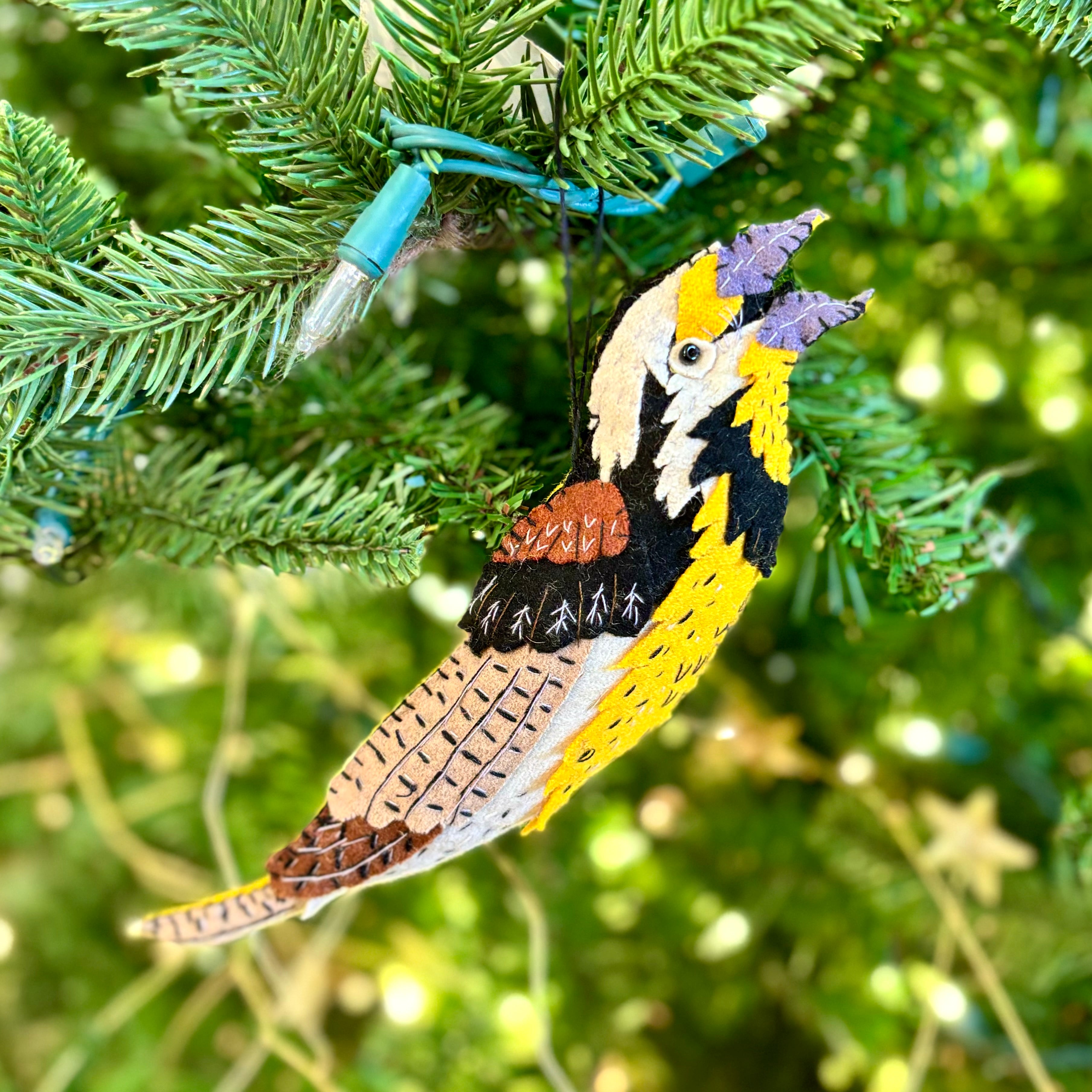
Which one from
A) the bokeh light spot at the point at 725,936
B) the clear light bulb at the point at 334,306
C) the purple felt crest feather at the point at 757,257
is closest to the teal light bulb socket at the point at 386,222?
the clear light bulb at the point at 334,306

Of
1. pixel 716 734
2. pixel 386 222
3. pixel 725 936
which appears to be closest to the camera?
pixel 386 222

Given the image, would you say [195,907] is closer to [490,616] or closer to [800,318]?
[490,616]

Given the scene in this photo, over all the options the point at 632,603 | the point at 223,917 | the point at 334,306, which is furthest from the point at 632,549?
the point at 223,917

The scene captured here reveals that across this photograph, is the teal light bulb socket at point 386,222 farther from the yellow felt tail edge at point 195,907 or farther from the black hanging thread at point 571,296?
the yellow felt tail edge at point 195,907

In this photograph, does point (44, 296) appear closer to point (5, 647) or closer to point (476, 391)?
point (476, 391)

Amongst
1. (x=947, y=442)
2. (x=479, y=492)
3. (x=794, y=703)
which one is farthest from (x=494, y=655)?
(x=794, y=703)
